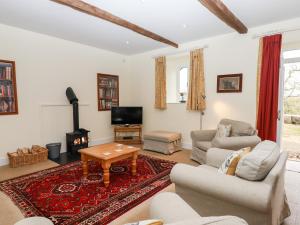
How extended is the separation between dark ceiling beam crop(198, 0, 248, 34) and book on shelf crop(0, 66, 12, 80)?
3471 millimetres

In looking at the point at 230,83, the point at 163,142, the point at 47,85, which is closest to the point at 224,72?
the point at 230,83

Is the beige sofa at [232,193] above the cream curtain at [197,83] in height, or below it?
below

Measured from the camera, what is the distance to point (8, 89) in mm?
3498

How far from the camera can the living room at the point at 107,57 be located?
9.40ft

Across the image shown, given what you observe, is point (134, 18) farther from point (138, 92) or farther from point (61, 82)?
point (138, 92)

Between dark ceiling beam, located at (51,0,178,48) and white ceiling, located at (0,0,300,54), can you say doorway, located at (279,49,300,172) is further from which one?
dark ceiling beam, located at (51,0,178,48)

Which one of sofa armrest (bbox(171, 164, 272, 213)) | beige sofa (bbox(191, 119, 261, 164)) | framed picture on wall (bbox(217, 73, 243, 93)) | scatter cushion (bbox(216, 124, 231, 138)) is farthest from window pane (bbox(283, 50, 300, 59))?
sofa armrest (bbox(171, 164, 272, 213))

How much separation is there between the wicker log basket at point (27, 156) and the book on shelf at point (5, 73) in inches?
53.3

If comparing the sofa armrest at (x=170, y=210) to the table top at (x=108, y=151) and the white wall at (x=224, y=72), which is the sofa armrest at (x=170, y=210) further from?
the white wall at (x=224, y=72)

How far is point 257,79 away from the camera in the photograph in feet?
11.6

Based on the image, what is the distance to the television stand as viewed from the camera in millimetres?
5062

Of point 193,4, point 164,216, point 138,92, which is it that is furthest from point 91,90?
point 164,216

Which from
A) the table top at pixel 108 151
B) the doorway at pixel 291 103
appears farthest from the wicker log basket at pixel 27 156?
the doorway at pixel 291 103

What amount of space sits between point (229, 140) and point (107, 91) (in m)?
3.48
